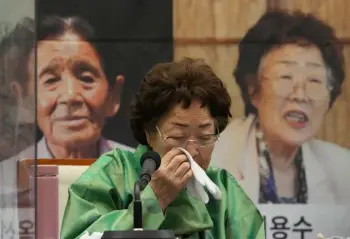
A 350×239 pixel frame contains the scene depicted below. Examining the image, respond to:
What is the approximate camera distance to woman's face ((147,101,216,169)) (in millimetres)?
1717

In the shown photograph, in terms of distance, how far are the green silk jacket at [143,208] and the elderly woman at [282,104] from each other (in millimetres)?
1832

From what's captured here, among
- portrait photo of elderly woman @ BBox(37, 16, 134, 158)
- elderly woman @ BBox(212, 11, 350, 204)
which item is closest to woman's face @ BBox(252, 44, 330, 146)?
elderly woman @ BBox(212, 11, 350, 204)

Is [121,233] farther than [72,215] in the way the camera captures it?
No

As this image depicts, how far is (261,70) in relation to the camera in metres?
3.73

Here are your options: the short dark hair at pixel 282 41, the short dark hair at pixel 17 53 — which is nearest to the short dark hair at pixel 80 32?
the short dark hair at pixel 282 41

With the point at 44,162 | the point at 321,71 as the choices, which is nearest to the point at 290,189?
the point at 321,71

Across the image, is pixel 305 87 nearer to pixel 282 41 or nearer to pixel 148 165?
pixel 282 41

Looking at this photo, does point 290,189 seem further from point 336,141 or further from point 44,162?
point 44,162

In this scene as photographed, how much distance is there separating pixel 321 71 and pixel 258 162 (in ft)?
1.63

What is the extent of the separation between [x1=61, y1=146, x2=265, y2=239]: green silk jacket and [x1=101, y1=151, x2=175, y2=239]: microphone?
44 millimetres

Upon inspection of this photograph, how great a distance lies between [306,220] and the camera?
12.3ft

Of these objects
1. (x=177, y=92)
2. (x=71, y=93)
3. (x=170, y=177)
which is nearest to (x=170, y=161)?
(x=170, y=177)

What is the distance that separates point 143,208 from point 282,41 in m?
2.29

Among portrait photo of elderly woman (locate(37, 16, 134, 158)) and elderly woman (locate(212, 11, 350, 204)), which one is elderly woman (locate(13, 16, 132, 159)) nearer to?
portrait photo of elderly woman (locate(37, 16, 134, 158))
